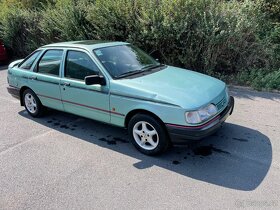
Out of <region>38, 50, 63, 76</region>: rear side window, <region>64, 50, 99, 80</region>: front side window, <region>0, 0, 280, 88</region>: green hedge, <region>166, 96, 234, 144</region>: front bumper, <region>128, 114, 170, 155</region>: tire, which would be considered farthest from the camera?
<region>0, 0, 280, 88</region>: green hedge

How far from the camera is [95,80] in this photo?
4273 millimetres

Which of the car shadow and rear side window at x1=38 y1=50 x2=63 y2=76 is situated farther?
rear side window at x1=38 y1=50 x2=63 y2=76

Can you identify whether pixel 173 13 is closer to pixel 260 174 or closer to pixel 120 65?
pixel 120 65

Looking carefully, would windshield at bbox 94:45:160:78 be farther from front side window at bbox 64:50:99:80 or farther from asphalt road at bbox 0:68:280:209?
asphalt road at bbox 0:68:280:209

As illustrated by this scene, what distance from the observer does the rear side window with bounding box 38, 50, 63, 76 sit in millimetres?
5129

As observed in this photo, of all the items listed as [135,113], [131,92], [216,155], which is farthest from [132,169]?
[216,155]

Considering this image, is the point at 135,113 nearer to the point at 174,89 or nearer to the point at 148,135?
the point at 148,135

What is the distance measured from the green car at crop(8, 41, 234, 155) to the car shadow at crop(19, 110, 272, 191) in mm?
268

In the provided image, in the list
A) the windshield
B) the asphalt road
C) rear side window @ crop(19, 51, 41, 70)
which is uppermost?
the windshield

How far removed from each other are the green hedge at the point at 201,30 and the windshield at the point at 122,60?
8.39 feet

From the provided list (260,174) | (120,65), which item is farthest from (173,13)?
(260,174)

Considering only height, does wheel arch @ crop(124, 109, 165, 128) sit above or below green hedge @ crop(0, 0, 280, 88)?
below


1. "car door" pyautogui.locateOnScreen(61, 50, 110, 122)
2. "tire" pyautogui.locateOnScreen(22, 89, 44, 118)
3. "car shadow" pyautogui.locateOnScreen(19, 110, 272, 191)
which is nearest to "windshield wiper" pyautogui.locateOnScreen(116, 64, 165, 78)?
"car door" pyautogui.locateOnScreen(61, 50, 110, 122)

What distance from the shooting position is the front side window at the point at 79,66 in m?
4.58
